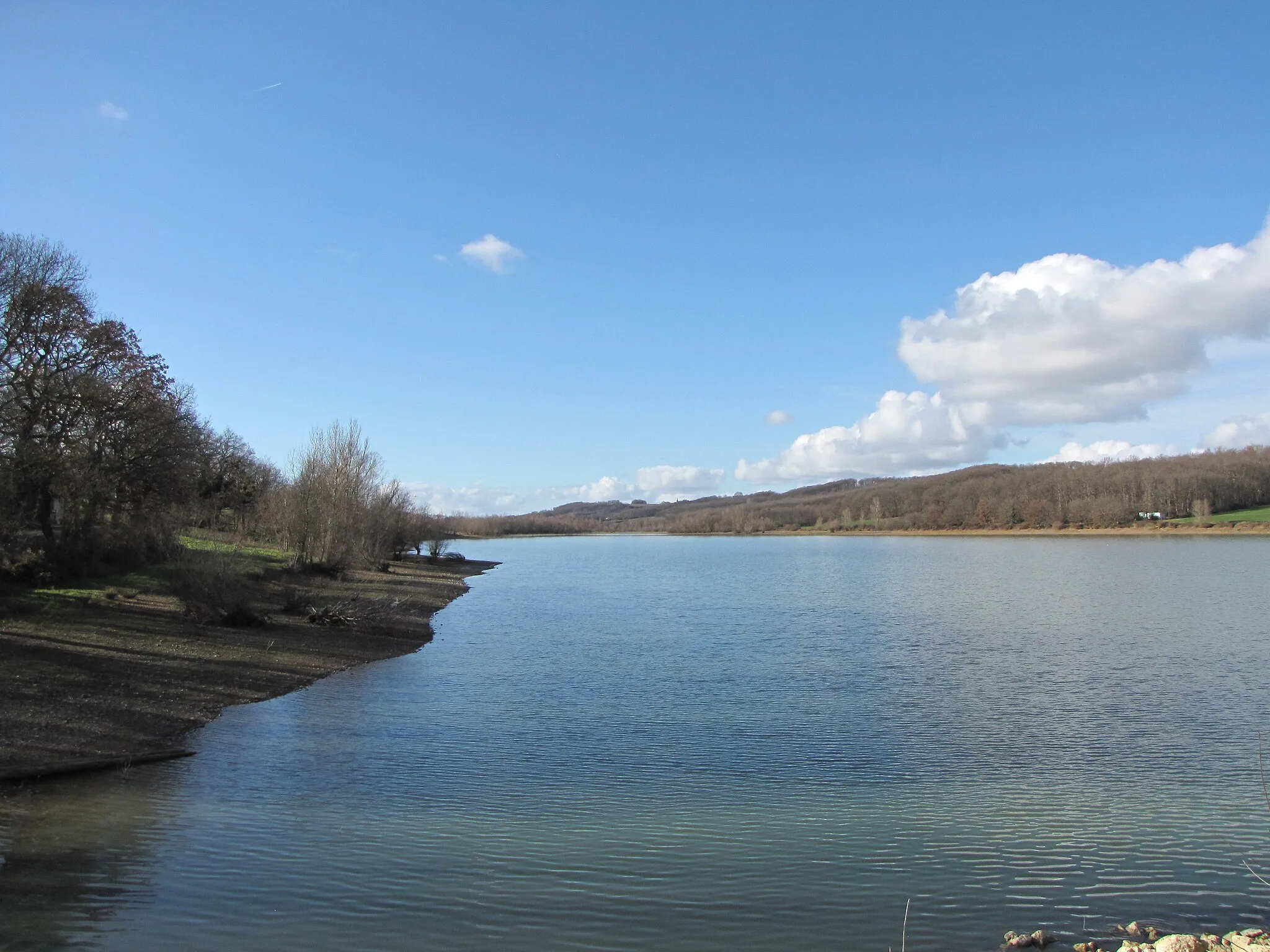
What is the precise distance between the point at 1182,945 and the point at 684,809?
Answer: 5.24 metres

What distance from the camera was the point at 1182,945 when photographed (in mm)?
6152

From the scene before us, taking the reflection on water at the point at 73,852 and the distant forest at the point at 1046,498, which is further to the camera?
the distant forest at the point at 1046,498

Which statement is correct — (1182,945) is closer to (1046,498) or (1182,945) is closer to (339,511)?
(339,511)

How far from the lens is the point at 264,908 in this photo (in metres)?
7.32

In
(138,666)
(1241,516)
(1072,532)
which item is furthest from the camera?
(1072,532)

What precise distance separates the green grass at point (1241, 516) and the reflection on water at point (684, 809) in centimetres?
8673

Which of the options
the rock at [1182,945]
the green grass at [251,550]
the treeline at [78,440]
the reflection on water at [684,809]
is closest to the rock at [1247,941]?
the rock at [1182,945]

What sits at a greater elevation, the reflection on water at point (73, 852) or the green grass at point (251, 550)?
the green grass at point (251, 550)

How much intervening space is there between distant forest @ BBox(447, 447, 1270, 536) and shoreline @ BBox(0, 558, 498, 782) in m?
90.1

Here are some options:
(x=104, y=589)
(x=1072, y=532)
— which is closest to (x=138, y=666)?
(x=104, y=589)

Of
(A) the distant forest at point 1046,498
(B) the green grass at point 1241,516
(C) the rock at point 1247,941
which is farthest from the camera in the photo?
(A) the distant forest at point 1046,498

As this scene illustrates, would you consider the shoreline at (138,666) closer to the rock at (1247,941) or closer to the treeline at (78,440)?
the treeline at (78,440)

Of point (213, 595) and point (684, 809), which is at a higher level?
point (213, 595)

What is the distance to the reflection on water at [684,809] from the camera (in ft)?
23.7
